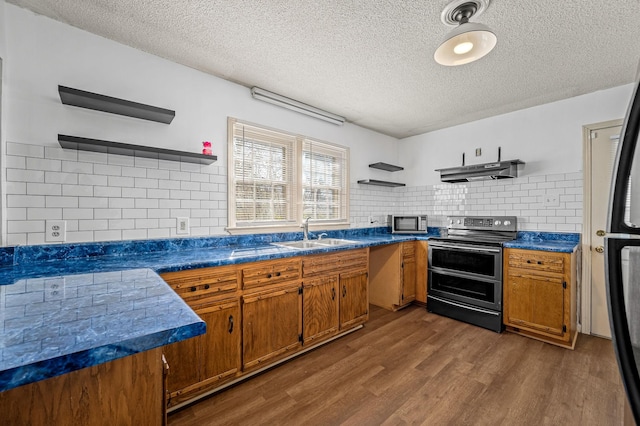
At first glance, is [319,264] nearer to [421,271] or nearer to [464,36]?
[421,271]

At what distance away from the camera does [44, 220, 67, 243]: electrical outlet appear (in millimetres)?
1800

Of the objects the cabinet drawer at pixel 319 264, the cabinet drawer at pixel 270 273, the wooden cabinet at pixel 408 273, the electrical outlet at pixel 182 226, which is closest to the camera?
the cabinet drawer at pixel 270 273

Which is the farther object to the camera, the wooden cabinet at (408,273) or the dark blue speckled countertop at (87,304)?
the wooden cabinet at (408,273)

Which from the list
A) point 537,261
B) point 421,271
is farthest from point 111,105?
point 537,261

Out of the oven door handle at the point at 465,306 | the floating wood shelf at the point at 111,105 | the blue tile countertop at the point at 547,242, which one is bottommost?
the oven door handle at the point at 465,306

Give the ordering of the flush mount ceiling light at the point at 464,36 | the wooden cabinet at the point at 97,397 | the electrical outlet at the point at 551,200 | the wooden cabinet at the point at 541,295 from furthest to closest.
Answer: the electrical outlet at the point at 551,200, the wooden cabinet at the point at 541,295, the flush mount ceiling light at the point at 464,36, the wooden cabinet at the point at 97,397

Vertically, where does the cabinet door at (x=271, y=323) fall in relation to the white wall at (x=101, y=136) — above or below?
below

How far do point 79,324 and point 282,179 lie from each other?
242cm

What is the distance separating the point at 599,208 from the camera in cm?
280

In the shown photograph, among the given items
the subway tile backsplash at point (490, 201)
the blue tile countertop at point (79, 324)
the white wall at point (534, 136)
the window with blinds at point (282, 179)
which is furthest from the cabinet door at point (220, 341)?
the white wall at point (534, 136)

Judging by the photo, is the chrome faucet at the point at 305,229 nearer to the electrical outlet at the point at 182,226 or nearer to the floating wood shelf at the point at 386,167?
the electrical outlet at the point at 182,226

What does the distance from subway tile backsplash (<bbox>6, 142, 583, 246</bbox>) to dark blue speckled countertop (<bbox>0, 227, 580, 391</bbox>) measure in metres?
0.12

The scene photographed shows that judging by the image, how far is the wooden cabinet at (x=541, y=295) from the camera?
8.29 feet

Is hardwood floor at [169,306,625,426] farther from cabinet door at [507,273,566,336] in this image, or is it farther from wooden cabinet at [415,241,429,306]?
wooden cabinet at [415,241,429,306]
